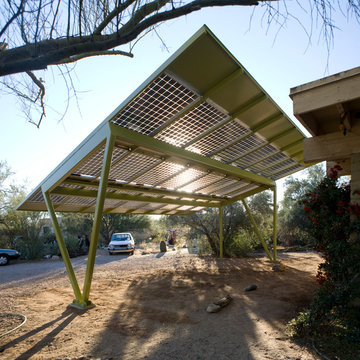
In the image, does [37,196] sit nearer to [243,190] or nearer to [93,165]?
[93,165]

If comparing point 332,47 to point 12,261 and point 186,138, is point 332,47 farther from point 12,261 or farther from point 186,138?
point 12,261

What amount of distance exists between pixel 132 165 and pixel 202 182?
3311 millimetres

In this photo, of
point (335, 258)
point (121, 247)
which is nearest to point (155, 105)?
point (335, 258)

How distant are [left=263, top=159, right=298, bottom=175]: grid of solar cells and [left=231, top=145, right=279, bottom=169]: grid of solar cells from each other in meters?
1.57

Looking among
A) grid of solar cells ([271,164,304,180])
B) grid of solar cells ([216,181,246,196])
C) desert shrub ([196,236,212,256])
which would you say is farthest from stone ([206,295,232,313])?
desert shrub ([196,236,212,256])

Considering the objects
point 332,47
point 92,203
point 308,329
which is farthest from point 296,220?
point 332,47

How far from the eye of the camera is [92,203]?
1027 cm

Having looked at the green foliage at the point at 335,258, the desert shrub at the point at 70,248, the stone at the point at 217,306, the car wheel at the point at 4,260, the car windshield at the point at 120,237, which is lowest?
the car wheel at the point at 4,260

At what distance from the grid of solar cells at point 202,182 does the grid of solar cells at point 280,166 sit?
2275 millimetres

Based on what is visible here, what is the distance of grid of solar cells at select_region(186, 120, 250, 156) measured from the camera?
645cm

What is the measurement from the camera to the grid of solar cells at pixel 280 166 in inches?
404

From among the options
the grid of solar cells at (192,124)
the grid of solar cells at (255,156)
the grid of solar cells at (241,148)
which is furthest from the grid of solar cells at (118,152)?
the grid of solar cells at (255,156)

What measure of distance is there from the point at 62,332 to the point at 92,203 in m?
6.01

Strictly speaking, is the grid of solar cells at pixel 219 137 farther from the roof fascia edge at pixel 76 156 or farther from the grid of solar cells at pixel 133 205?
the grid of solar cells at pixel 133 205
